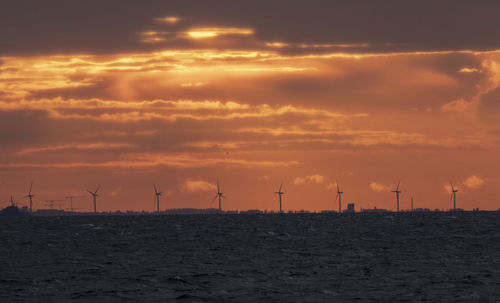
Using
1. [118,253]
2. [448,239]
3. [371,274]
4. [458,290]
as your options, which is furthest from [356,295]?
[448,239]

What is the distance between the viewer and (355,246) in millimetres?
113625

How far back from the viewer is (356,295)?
2270 inches

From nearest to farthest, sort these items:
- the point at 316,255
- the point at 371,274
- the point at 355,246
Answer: the point at 371,274 < the point at 316,255 < the point at 355,246

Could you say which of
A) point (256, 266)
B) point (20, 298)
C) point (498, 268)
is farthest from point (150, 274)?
point (498, 268)

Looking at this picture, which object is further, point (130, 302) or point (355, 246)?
point (355, 246)

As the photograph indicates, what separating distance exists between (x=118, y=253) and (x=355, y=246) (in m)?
35.1

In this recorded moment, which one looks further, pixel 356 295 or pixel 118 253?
pixel 118 253

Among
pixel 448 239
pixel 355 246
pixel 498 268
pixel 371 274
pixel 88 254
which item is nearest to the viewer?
pixel 371 274

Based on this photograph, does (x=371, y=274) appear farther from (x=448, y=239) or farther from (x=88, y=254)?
(x=448, y=239)

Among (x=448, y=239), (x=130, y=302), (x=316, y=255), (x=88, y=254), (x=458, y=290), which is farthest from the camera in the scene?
(x=448, y=239)

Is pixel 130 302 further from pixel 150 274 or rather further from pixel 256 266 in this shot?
pixel 256 266

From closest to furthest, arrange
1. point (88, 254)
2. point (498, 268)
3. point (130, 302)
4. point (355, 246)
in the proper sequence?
point (130, 302)
point (498, 268)
point (88, 254)
point (355, 246)

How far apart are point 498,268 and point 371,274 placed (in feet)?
49.0

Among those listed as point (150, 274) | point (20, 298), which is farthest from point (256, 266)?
point (20, 298)
